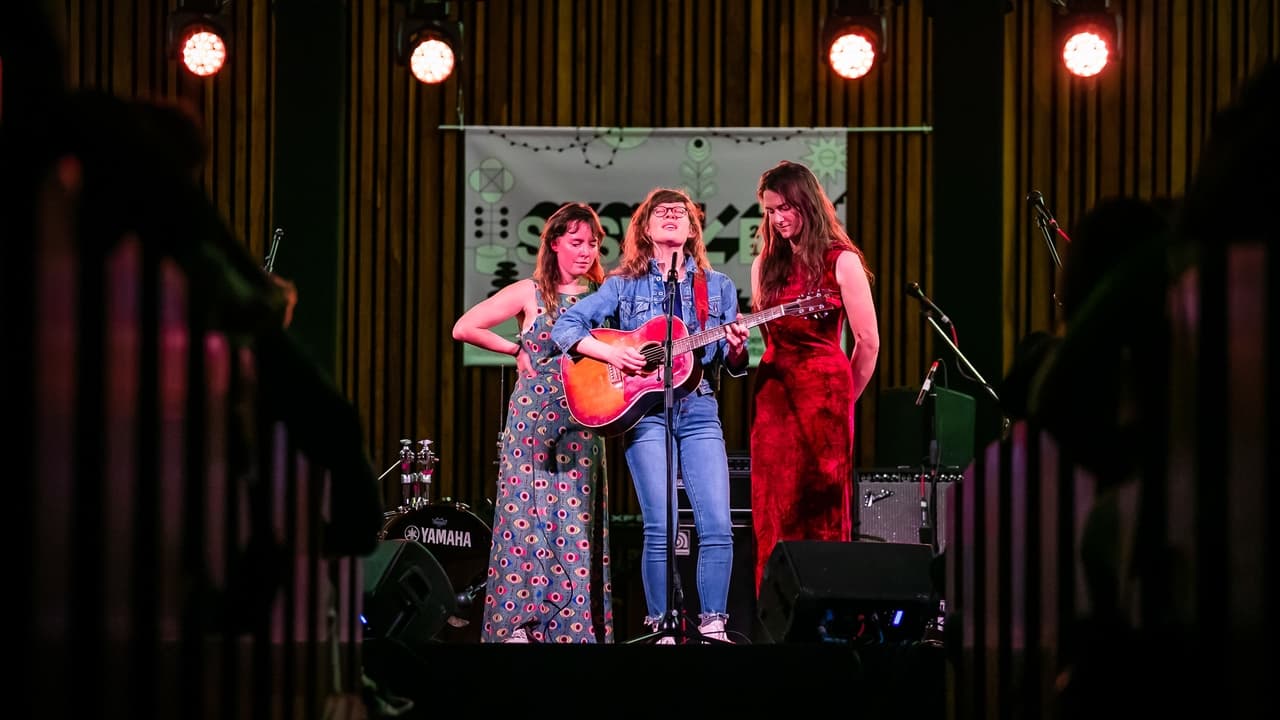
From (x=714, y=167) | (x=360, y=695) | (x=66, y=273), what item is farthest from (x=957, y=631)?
(x=714, y=167)

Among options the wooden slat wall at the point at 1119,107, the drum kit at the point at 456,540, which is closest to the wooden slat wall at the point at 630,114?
the wooden slat wall at the point at 1119,107

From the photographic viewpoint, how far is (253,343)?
7.11ft

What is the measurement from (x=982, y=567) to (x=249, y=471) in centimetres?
165

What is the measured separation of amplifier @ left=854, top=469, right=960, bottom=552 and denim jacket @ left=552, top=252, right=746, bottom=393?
6.53 feet

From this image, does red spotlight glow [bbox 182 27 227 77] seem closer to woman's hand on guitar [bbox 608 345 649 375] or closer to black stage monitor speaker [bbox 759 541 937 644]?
woman's hand on guitar [bbox 608 345 649 375]

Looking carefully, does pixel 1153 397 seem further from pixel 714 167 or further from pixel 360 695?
pixel 714 167

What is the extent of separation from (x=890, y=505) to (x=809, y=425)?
2.05 metres

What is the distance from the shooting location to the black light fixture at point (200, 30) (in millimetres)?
6551

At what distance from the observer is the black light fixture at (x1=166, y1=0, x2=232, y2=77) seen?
6.55 metres

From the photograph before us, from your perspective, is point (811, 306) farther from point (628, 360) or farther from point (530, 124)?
point (530, 124)

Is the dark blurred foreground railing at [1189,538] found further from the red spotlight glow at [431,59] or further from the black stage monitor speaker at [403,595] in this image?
the red spotlight glow at [431,59]

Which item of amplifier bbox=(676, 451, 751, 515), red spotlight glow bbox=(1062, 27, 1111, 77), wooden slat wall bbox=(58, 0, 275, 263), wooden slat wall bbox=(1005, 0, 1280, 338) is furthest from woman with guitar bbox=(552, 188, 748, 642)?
wooden slat wall bbox=(58, 0, 275, 263)

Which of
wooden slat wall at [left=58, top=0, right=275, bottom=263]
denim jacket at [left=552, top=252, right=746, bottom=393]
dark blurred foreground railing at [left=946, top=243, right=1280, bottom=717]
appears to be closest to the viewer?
dark blurred foreground railing at [left=946, top=243, right=1280, bottom=717]

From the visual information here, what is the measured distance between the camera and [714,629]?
16.2 feet
